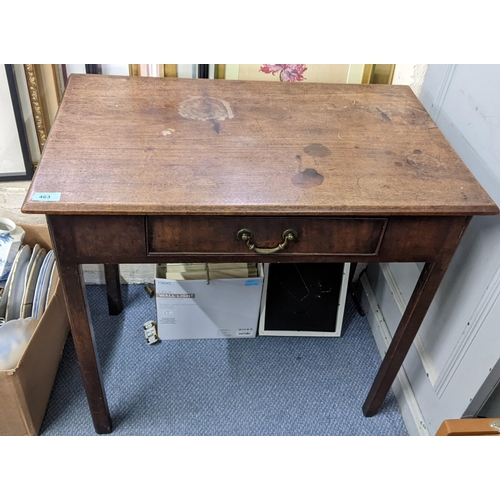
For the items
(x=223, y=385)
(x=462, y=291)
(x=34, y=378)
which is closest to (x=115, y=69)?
(x=34, y=378)

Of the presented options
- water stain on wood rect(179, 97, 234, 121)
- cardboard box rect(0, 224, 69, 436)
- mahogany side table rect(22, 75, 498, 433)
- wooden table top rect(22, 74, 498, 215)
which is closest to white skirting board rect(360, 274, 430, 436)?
mahogany side table rect(22, 75, 498, 433)

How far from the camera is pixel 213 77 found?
1.31 meters

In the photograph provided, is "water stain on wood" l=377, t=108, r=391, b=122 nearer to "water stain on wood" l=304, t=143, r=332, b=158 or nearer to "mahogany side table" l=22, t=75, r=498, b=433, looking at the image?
"mahogany side table" l=22, t=75, r=498, b=433

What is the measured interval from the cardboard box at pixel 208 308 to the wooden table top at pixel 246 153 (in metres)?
0.50

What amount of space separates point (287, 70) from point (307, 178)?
0.50 meters

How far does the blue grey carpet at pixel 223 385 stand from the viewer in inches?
53.0

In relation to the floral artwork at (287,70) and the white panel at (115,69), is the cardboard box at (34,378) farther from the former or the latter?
the floral artwork at (287,70)

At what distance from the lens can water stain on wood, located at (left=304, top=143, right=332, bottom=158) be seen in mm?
1001

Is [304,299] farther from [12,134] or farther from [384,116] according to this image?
[12,134]

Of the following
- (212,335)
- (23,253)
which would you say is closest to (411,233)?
(212,335)

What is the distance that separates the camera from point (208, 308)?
149 cm

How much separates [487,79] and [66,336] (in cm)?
127

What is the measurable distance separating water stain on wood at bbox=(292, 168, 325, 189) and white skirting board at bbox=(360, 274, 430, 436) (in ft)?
2.46
